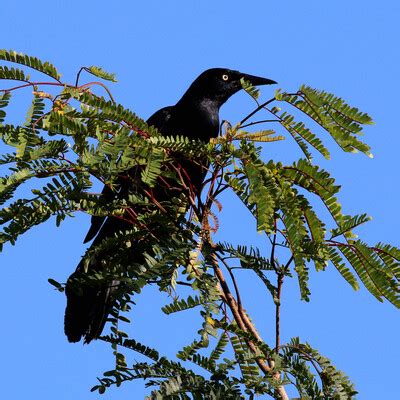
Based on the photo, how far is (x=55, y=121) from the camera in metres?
2.79

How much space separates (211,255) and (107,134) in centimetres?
62

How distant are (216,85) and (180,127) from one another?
56 centimetres

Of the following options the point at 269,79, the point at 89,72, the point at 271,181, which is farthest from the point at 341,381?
the point at 269,79

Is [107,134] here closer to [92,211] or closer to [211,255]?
[92,211]

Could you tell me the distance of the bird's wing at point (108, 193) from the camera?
10.1ft

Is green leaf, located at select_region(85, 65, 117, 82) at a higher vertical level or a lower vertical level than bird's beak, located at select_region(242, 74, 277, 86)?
lower

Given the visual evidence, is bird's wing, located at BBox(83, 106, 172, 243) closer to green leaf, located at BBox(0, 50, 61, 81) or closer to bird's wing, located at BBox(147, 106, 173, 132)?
bird's wing, located at BBox(147, 106, 173, 132)

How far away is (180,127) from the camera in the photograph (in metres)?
4.87

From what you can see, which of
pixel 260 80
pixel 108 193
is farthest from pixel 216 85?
pixel 108 193

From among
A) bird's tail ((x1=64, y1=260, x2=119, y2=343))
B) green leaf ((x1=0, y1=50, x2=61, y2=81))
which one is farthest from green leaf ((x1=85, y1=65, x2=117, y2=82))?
bird's tail ((x1=64, y1=260, x2=119, y2=343))

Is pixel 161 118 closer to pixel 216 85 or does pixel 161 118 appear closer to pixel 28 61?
pixel 216 85

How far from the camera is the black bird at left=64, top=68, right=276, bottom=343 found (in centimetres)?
366

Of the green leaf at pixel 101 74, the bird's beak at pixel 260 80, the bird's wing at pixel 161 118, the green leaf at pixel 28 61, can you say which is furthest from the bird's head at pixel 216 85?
the green leaf at pixel 28 61

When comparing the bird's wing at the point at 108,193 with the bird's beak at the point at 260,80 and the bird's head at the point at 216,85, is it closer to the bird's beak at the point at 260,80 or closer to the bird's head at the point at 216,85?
the bird's head at the point at 216,85
